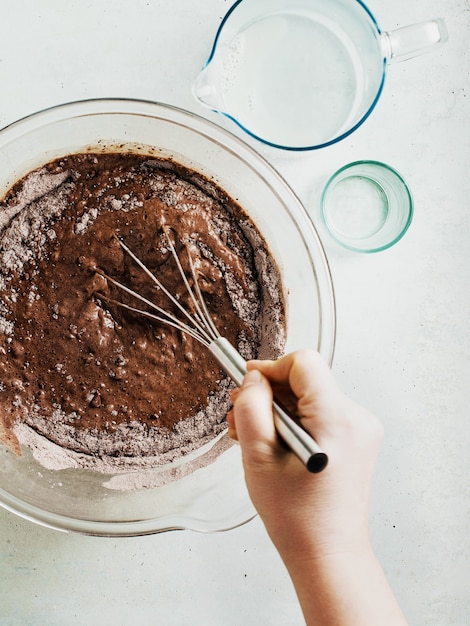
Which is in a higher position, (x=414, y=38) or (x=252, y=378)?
(x=414, y=38)

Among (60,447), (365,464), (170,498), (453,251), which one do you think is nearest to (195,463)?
(170,498)

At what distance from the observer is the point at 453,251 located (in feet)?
4.12

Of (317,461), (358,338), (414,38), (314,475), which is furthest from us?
(358,338)

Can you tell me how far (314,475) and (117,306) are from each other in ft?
1.80

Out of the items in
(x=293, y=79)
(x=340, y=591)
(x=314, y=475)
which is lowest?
(x=340, y=591)

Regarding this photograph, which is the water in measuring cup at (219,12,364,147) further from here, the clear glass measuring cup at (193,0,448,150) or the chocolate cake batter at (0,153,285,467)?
the chocolate cake batter at (0,153,285,467)

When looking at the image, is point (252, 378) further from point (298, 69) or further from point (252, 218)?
point (298, 69)

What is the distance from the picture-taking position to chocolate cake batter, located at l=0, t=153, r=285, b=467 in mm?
1156

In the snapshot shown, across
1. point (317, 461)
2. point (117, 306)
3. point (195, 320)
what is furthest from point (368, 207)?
→ point (317, 461)

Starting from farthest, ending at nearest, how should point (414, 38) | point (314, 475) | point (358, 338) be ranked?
1. point (358, 338)
2. point (414, 38)
3. point (314, 475)

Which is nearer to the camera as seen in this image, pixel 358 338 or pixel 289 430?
pixel 289 430

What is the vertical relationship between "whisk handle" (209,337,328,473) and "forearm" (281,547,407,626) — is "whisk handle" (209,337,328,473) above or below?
above

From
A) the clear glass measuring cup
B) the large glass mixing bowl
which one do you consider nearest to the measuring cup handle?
the clear glass measuring cup

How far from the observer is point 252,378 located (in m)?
0.86
